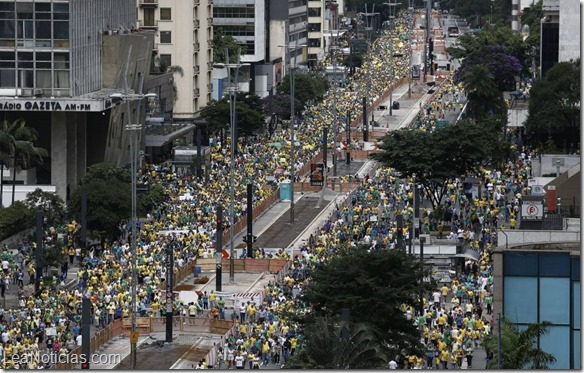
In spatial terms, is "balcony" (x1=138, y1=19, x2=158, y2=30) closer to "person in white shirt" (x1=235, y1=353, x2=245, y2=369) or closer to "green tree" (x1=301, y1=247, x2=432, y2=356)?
"green tree" (x1=301, y1=247, x2=432, y2=356)

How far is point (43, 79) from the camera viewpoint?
136 metres

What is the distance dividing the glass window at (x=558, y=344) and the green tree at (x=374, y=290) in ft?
33.8

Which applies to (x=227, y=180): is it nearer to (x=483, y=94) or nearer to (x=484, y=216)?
(x=484, y=216)

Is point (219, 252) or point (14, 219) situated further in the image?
point (14, 219)

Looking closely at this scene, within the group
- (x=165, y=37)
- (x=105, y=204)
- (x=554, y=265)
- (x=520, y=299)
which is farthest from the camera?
(x=165, y=37)

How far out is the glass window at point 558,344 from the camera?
2731 inches

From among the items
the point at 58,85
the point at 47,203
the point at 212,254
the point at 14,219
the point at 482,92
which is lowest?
the point at 212,254

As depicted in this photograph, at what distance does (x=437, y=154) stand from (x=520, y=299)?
57234mm

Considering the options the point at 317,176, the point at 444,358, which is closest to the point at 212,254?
the point at 444,358

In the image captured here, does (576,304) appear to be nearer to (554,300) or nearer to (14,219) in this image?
(554,300)

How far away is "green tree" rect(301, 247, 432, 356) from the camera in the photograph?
3179 inches

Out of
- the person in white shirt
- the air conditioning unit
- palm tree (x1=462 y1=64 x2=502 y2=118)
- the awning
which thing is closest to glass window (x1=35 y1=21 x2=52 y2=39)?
the air conditioning unit

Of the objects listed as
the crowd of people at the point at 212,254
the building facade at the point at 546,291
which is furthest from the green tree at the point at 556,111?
the building facade at the point at 546,291

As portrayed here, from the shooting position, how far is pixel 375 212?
123562 millimetres
